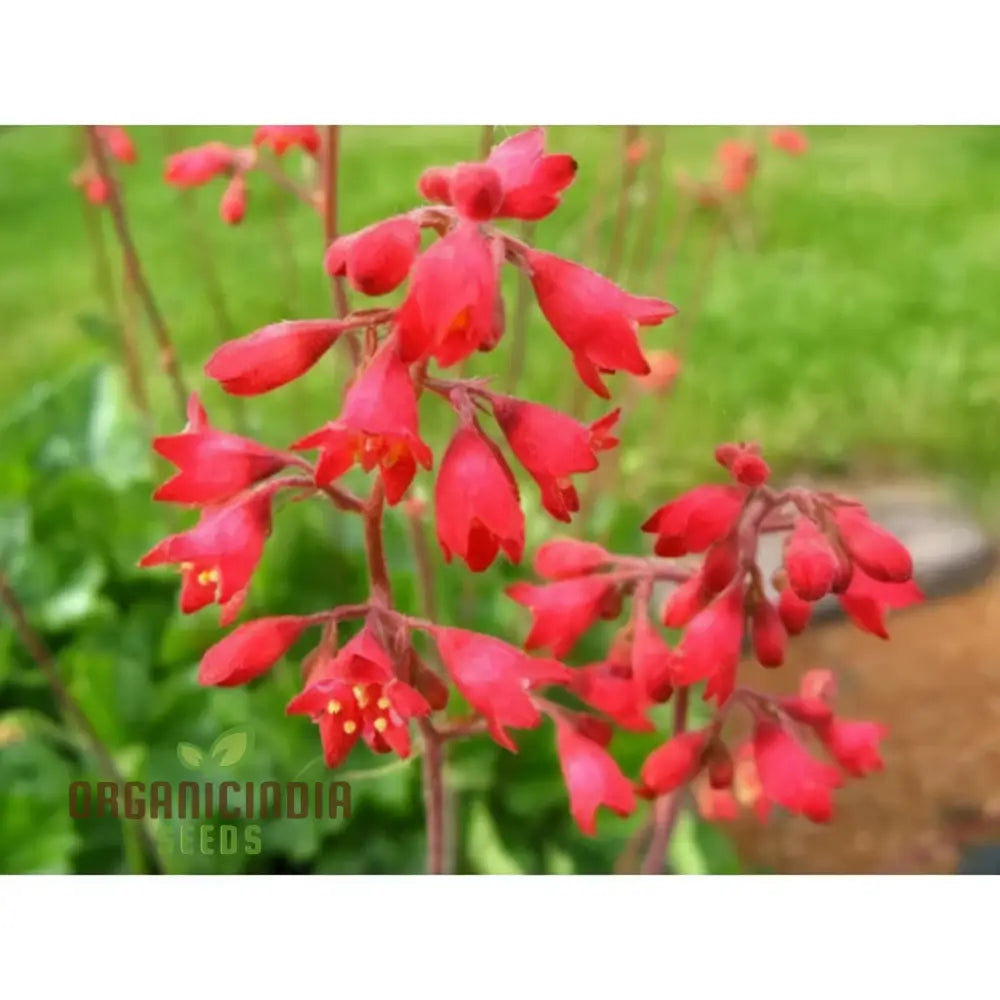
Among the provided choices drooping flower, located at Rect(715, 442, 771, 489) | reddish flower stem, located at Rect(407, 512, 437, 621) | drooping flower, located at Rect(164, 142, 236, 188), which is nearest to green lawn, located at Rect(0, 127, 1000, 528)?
drooping flower, located at Rect(164, 142, 236, 188)

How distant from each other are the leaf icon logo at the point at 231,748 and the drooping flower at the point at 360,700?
409 mm

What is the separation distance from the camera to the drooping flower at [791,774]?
768 mm

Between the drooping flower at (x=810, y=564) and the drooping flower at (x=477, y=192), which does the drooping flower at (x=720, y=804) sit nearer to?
the drooping flower at (x=810, y=564)

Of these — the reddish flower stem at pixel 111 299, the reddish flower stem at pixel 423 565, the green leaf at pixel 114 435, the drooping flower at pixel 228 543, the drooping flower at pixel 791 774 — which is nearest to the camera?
the drooping flower at pixel 228 543

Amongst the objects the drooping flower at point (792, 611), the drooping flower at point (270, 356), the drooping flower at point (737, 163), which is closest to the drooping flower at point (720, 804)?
the drooping flower at point (792, 611)

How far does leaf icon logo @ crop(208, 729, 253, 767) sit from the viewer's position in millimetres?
1062

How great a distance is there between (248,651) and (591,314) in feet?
0.92

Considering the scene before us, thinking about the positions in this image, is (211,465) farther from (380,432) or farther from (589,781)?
(589,781)

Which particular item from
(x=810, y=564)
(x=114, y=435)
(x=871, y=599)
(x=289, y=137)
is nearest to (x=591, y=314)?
(x=810, y=564)

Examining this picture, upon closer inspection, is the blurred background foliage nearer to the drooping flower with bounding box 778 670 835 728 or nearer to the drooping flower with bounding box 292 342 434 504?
the drooping flower with bounding box 778 670 835 728

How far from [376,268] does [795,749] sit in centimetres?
41
